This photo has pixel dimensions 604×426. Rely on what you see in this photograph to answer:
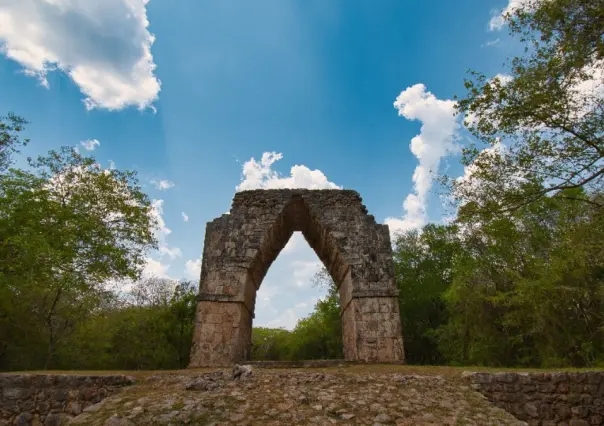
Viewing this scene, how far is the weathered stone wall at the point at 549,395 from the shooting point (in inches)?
206

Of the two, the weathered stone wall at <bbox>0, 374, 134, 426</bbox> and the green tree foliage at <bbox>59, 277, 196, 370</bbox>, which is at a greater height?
the green tree foliage at <bbox>59, 277, 196, 370</bbox>

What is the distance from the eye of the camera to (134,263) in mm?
14297

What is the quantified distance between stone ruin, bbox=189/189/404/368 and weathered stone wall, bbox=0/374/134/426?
9.66 ft

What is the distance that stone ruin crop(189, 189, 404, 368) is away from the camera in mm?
8258

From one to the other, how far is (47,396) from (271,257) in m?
6.73

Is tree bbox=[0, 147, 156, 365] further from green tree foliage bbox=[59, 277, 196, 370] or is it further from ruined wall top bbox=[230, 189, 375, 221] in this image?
ruined wall top bbox=[230, 189, 375, 221]

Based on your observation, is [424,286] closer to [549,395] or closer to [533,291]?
[533,291]

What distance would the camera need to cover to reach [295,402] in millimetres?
4484

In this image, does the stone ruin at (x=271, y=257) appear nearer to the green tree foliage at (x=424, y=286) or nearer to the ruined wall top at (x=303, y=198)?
the ruined wall top at (x=303, y=198)

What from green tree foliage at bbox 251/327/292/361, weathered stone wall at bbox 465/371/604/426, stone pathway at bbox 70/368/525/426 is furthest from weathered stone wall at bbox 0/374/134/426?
green tree foliage at bbox 251/327/292/361

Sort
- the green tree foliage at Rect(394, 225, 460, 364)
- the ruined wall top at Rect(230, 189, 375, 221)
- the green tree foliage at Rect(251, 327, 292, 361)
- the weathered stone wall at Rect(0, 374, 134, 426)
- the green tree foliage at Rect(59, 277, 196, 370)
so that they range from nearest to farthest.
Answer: the weathered stone wall at Rect(0, 374, 134, 426)
the ruined wall top at Rect(230, 189, 375, 221)
the green tree foliage at Rect(59, 277, 196, 370)
the green tree foliage at Rect(394, 225, 460, 364)
the green tree foliage at Rect(251, 327, 292, 361)

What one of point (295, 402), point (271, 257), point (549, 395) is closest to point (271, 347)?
point (271, 257)

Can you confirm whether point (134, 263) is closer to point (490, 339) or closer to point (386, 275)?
point (386, 275)

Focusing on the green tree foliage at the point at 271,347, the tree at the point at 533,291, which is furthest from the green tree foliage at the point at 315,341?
the tree at the point at 533,291
